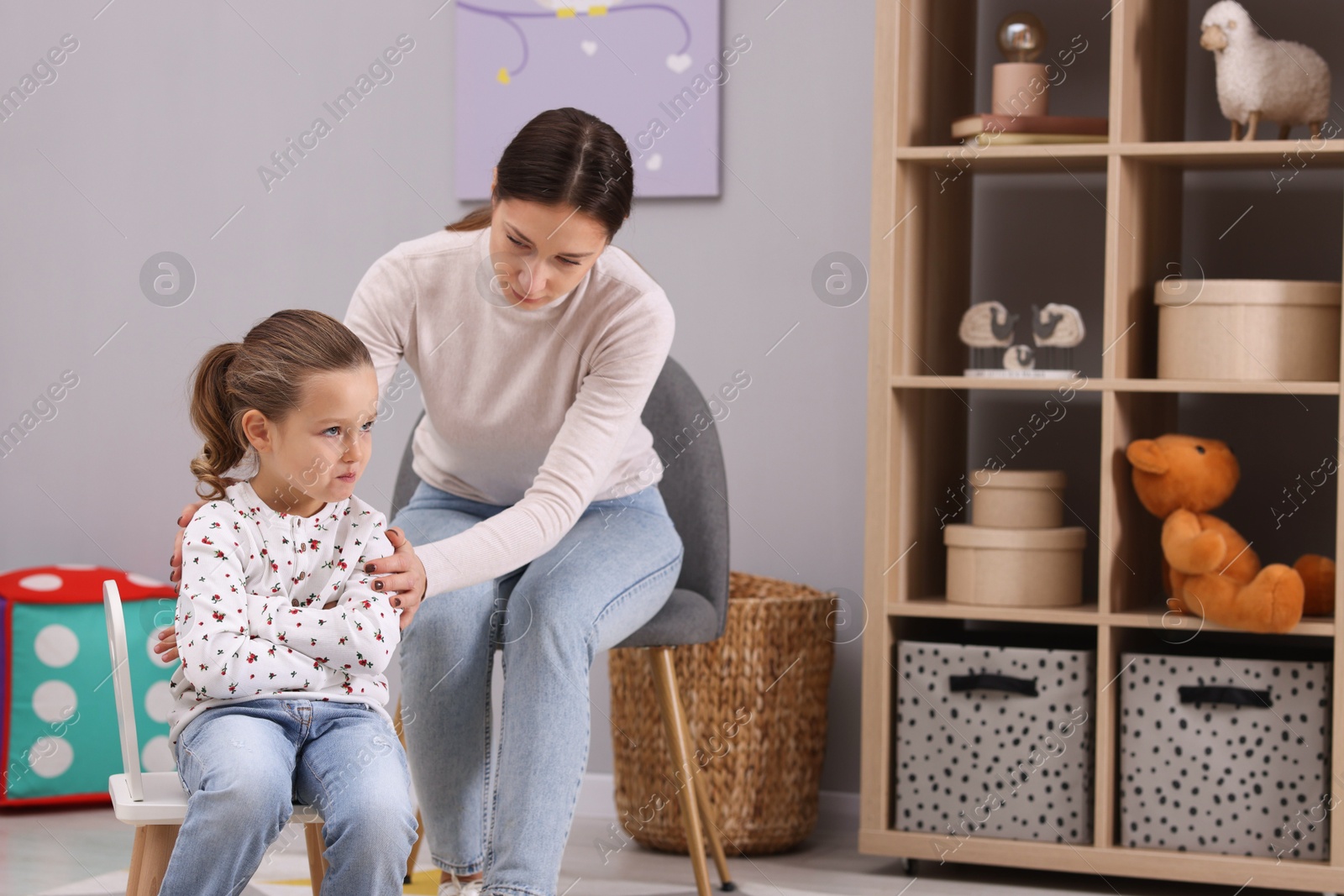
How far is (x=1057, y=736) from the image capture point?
1950mm

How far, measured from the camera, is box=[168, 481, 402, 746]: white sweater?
1144 millimetres

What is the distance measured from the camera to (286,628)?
1.18m

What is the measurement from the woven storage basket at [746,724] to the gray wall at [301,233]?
186 millimetres

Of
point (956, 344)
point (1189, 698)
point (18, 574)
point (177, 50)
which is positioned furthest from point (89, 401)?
point (1189, 698)

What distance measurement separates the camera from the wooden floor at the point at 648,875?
1924 millimetres

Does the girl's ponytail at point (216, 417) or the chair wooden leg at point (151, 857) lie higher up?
the girl's ponytail at point (216, 417)

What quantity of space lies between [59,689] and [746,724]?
1187mm

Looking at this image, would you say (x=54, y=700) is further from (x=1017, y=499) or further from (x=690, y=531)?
(x=1017, y=499)

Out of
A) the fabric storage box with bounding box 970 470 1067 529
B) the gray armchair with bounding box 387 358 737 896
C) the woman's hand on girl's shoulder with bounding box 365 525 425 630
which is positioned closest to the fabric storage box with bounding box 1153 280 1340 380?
the fabric storage box with bounding box 970 470 1067 529

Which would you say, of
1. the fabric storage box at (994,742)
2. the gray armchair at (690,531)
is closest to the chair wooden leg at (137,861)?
the gray armchair at (690,531)

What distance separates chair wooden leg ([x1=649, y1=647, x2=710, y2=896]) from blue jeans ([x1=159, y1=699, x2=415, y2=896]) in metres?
0.65

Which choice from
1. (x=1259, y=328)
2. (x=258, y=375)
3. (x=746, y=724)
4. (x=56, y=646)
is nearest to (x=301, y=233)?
(x=56, y=646)

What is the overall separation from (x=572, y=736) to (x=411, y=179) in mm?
1385

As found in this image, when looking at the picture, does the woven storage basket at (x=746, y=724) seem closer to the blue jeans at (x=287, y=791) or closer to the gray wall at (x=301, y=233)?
the gray wall at (x=301, y=233)
